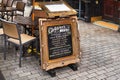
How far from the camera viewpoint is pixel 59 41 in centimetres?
381

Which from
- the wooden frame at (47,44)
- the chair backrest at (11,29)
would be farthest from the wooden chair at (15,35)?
the wooden frame at (47,44)

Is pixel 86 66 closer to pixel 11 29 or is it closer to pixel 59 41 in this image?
pixel 59 41

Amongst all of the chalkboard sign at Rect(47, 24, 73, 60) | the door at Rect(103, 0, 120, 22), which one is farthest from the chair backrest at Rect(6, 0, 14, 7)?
the chalkboard sign at Rect(47, 24, 73, 60)

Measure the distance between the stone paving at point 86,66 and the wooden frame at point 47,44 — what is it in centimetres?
21

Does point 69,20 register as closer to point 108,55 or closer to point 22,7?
point 108,55

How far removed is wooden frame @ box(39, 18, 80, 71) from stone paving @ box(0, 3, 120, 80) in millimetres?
211

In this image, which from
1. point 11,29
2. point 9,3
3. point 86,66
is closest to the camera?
point 11,29

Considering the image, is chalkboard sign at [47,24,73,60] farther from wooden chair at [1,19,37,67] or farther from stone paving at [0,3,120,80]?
wooden chair at [1,19,37,67]

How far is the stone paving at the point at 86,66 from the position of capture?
3751 mm

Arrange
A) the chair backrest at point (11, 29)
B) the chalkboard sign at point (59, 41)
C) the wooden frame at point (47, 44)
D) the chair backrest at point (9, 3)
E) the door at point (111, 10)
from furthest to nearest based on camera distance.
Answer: the chair backrest at point (9, 3), the door at point (111, 10), the chair backrest at point (11, 29), the chalkboard sign at point (59, 41), the wooden frame at point (47, 44)

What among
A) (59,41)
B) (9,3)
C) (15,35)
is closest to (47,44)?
(59,41)

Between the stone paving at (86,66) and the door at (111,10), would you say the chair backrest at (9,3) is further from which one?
the door at (111,10)

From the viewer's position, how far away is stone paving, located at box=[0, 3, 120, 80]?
3.75 metres

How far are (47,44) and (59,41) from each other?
0.25 metres
